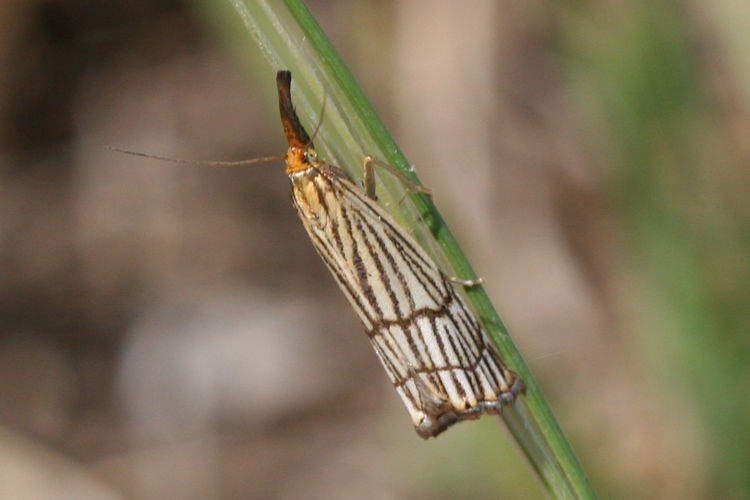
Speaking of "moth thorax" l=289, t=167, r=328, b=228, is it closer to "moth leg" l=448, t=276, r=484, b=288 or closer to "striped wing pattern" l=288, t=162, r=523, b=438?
"striped wing pattern" l=288, t=162, r=523, b=438

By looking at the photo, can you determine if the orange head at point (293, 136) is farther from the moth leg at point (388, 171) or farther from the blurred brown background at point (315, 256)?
the blurred brown background at point (315, 256)

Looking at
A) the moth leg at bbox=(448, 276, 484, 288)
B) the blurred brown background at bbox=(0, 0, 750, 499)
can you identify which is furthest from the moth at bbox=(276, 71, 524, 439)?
the blurred brown background at bbox=(0, 0, 750, 499)

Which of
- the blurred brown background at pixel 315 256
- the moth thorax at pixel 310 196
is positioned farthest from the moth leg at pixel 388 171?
the blurred brown background at pixel 315 256

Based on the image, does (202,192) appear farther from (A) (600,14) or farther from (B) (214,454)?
(A) (600,14)

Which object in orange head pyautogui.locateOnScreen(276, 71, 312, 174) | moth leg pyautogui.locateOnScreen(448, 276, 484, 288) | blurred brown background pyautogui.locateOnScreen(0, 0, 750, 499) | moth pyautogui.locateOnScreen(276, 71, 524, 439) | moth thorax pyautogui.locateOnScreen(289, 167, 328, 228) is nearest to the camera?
moth leg pyautogui.locateOnScreen(448, 276, 484, 288)

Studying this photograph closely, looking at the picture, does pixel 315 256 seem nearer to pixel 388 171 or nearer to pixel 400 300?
pixel 400 300
